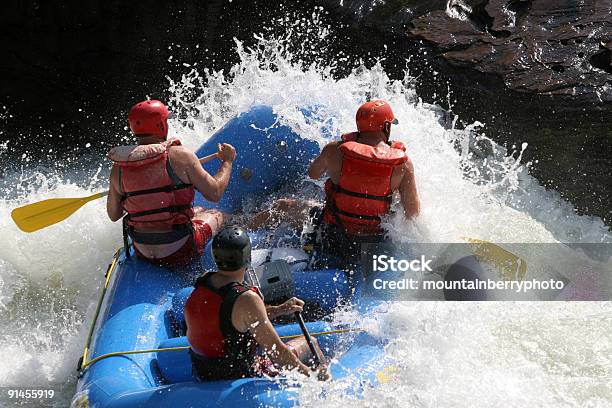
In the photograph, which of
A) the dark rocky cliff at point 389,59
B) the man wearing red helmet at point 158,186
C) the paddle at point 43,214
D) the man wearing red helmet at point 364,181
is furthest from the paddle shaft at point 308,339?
the dark rocky cliff at point 389,59

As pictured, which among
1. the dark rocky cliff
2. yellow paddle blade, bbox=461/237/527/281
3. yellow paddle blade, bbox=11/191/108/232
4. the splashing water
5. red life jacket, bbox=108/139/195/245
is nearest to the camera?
the splashing water

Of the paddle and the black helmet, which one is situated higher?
the black helmet

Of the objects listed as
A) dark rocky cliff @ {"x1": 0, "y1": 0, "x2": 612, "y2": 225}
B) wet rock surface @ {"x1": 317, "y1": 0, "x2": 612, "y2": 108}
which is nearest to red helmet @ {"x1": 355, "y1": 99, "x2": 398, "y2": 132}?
dark rocky cliff @ {"x1": 0, "y1": 0, "x2": 612, "y2": 225}

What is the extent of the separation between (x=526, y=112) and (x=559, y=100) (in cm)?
48

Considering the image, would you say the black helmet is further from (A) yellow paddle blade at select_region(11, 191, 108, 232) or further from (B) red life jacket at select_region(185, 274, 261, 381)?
(A) yellow paddle blade at select_region(11, 191, 108, 232)

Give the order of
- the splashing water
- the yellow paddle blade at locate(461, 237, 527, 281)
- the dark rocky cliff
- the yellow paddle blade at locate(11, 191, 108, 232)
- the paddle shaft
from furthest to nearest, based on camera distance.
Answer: the dark rocky cliff, the yellow paddle blade at locate(11, 191, 108, 232), the yellow paddle blade at locate(461, 237, 527, 281), the splashing water, the paddle shaft

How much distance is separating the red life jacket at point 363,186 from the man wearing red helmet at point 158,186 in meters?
0.77

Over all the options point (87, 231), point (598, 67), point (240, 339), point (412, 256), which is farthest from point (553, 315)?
point (598, 67)

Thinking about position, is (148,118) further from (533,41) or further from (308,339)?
(533,41)

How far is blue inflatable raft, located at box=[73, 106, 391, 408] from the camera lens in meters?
3.37

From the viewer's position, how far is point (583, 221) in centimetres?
Answer: 666

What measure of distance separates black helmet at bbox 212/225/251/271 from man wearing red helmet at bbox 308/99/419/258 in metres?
1.30

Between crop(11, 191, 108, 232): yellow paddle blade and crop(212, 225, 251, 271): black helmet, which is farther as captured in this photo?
crop(11, 191, 108, 232): yellow paddle blade

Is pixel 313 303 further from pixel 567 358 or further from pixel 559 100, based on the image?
pixel 559 100
